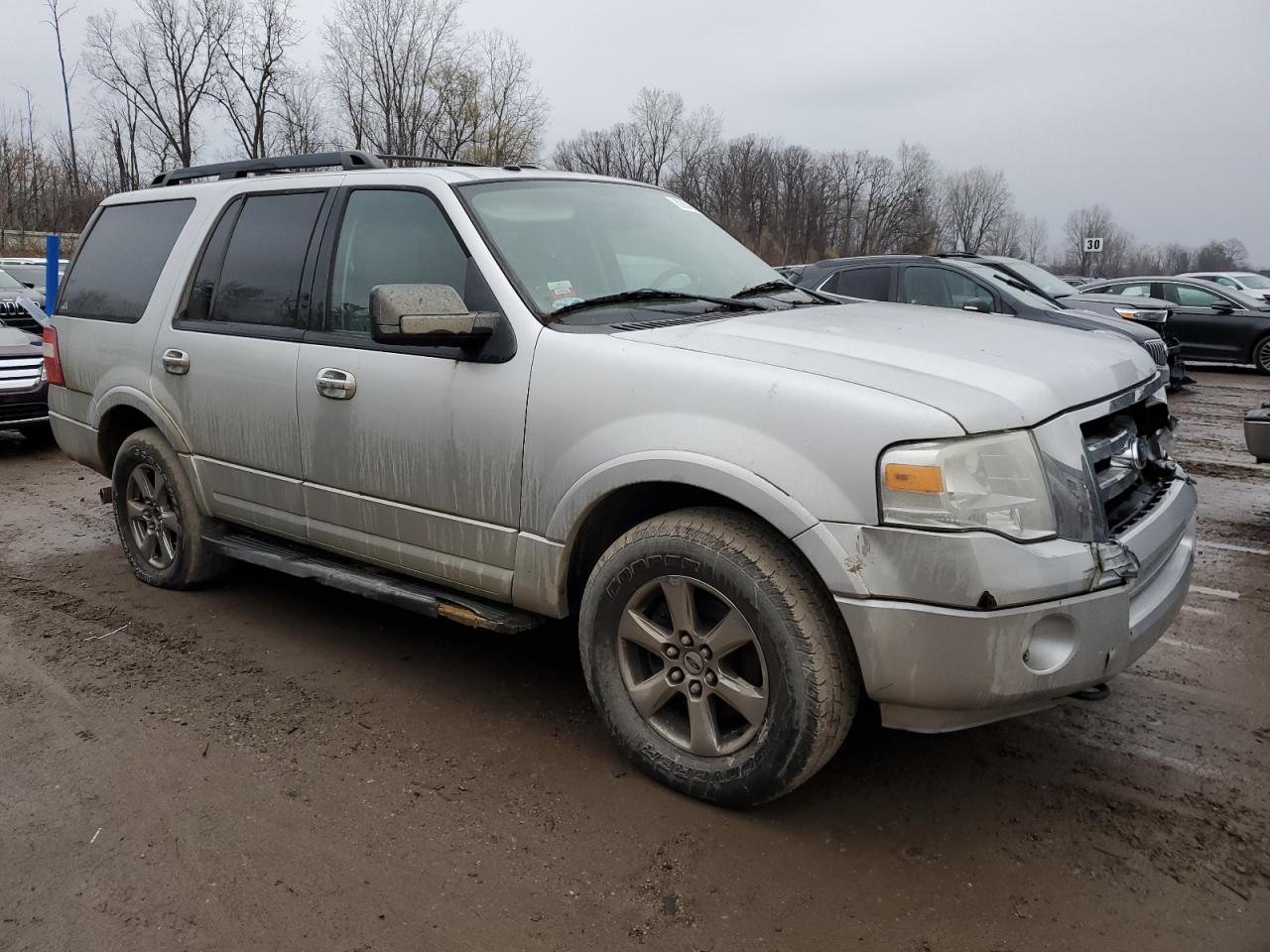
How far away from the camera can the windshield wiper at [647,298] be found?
3.35 metres

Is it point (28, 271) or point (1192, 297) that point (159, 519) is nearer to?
point (28, 271)

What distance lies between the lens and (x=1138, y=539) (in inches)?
108

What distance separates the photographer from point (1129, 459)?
9.80 feet

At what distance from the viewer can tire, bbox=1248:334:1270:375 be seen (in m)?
15.8

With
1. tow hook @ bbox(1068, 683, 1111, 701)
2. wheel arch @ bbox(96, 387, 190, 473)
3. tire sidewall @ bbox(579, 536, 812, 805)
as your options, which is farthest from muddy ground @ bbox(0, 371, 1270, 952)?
wheel arch @ bbox(96, 387, 190, 473)

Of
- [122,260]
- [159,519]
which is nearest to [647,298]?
[159,519]

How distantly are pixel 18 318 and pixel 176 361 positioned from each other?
23.1 feet

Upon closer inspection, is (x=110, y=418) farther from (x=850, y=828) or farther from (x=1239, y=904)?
Result: (x=1239, y=904)

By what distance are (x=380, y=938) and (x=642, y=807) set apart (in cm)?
87

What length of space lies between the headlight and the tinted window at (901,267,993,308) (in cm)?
826

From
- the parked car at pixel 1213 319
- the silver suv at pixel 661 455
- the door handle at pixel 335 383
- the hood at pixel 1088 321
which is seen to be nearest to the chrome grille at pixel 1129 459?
the silver suv at pixel 661 455

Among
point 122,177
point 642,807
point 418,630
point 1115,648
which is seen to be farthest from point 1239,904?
point 122,177

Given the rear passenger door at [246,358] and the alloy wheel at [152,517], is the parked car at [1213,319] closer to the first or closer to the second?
the rear passenger door at [246,358]

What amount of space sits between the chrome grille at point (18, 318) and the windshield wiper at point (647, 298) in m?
8.69
